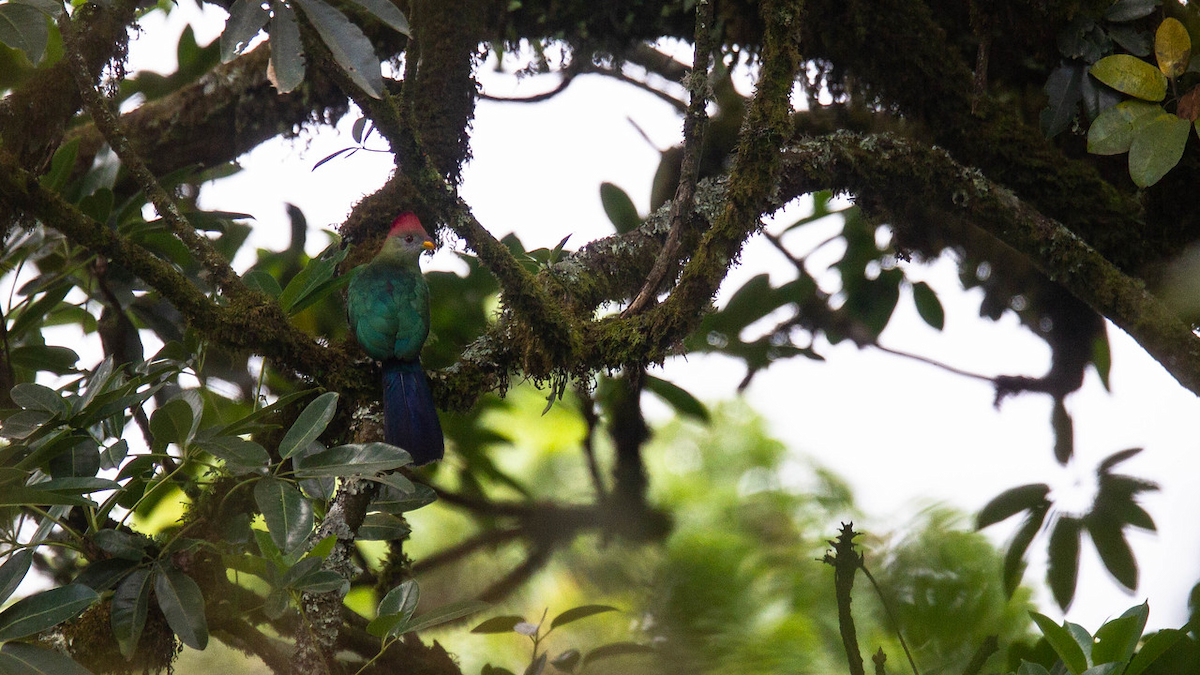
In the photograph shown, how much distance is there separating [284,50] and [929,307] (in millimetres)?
2125

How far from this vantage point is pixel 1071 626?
4.45ft

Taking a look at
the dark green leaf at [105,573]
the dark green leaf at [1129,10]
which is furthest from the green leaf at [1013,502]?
the dark green leaf at [105,573]

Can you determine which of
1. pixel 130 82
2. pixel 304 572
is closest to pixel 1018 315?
pixel 304 572

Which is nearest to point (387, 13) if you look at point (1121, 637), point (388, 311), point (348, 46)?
point (348, 46)

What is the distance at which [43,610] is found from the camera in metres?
1.16

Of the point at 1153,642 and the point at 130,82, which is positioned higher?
the point at 130,82

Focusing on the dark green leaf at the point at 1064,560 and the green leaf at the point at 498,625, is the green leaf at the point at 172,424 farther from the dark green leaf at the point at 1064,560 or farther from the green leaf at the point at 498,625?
the dark green leaf at the point at 1064,560

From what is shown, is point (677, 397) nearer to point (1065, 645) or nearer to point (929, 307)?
point (929, 307)

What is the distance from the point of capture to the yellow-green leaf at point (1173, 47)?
1.71m

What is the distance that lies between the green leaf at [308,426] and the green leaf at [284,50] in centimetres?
46

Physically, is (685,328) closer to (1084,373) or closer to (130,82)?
(1084,373)

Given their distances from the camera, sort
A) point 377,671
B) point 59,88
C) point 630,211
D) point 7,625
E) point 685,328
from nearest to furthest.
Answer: point 7,625 → point 685,328 → point 377,671 → point 59,88 → point 630,211

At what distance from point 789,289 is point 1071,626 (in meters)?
1.38

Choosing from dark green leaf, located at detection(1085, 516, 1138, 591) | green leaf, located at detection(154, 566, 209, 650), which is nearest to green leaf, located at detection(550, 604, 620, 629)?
green leaf, located at detection(154, 566, 209, 650)
